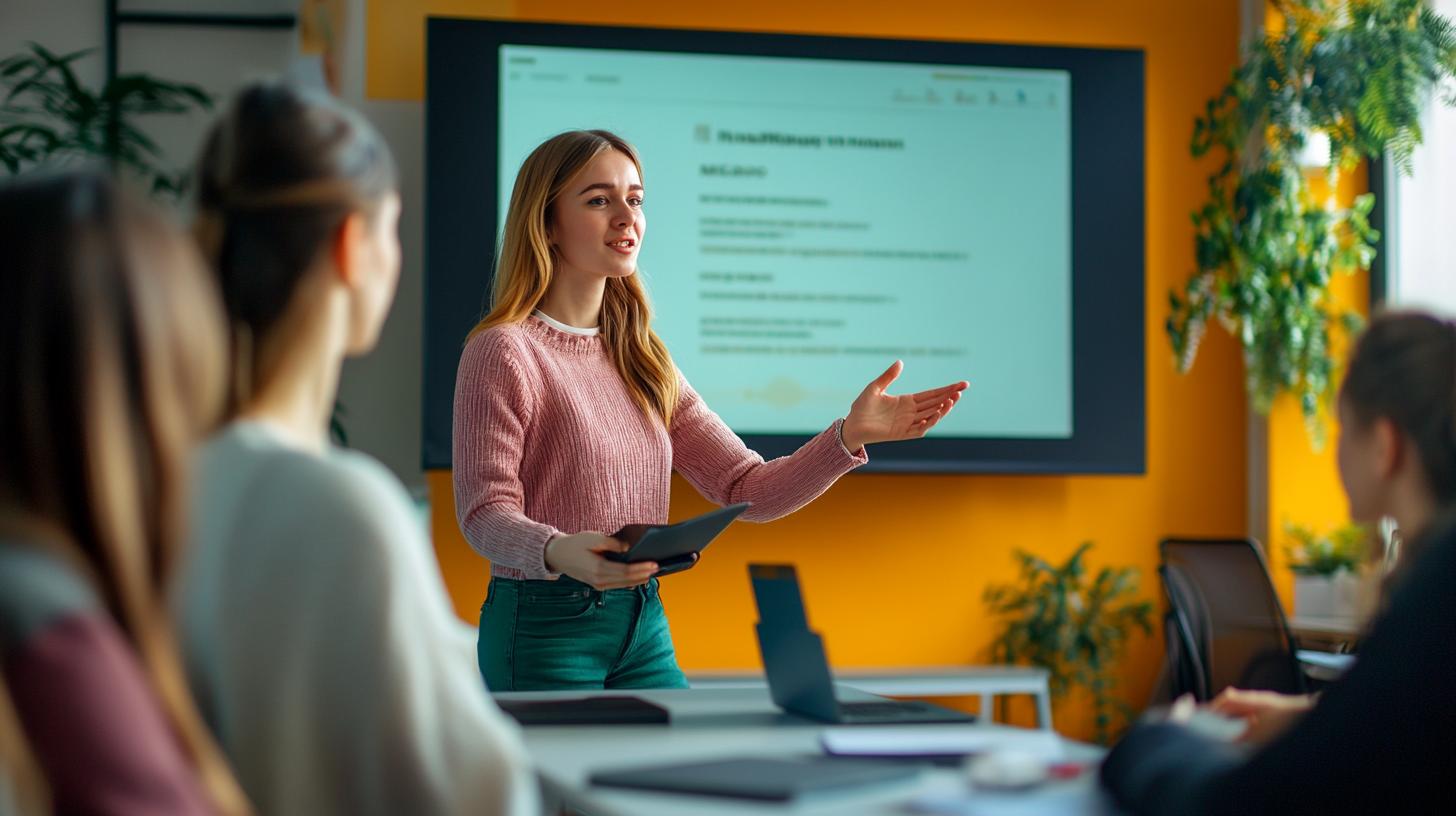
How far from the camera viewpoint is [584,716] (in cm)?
181

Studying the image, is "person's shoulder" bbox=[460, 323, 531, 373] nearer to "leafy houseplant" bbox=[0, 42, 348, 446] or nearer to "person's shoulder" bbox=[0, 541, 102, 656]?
"person's shoulder" bbox=[0, 541, 102, 656]

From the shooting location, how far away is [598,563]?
2.03 metres

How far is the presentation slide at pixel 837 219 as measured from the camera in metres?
4.14

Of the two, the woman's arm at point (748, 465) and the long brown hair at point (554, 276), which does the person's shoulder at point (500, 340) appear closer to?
the long brown hair at point (554, 276)

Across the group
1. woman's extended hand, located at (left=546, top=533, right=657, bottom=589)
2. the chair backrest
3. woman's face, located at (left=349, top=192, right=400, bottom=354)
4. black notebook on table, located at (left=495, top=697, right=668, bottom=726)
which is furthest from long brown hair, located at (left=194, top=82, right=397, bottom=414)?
the chair backrest

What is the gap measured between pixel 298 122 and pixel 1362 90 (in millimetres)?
3704

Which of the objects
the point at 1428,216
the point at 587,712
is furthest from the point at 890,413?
the point at 1428,216

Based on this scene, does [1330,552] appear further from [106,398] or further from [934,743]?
[106,398]

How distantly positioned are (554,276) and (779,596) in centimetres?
94

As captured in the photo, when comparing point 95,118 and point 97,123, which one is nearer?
point 95,118

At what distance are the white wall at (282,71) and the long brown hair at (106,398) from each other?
3.14 m

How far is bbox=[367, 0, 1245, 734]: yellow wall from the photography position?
4.32 metres

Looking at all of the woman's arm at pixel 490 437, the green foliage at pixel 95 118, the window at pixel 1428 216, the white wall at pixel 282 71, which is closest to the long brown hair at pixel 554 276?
the woman's arm at pixel 490 437

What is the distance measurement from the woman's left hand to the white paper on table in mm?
899
